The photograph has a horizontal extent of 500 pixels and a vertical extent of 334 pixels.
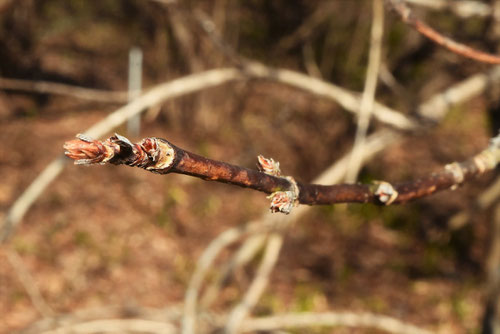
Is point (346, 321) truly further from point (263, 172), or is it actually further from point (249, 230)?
point (263, 172)

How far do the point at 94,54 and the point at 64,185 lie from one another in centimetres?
348

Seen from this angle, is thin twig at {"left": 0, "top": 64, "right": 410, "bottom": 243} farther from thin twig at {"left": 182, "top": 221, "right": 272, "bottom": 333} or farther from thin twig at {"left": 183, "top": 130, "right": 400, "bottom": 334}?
thin twig at {"left": 182, "top": 221, "right": 272, "bottom": 333}

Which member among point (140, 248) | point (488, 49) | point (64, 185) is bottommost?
point (488, 49)

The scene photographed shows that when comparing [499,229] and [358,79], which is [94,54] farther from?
[499,229]

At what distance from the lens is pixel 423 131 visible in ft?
6.22

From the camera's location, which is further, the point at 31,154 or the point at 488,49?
the point at 31,154

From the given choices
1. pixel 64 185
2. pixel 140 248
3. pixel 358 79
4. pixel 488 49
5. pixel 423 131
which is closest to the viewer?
pixel 423 131

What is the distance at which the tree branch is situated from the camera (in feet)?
1.62

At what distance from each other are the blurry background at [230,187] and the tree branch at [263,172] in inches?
113

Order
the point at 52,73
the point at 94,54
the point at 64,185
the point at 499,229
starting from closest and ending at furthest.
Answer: the point at 499,229
the point at 64,185
the point at 52,73
the point at 94,54

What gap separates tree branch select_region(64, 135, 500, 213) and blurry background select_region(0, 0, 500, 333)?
2.87m

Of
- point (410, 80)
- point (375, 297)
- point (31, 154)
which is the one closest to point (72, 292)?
point (31, 154)

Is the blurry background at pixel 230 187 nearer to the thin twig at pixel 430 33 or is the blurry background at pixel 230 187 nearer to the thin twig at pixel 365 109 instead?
the thin twig at pixel 365 109

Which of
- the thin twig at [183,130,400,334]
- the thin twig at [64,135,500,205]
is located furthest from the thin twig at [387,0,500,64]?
the thin twig at [183,130,400,334]
